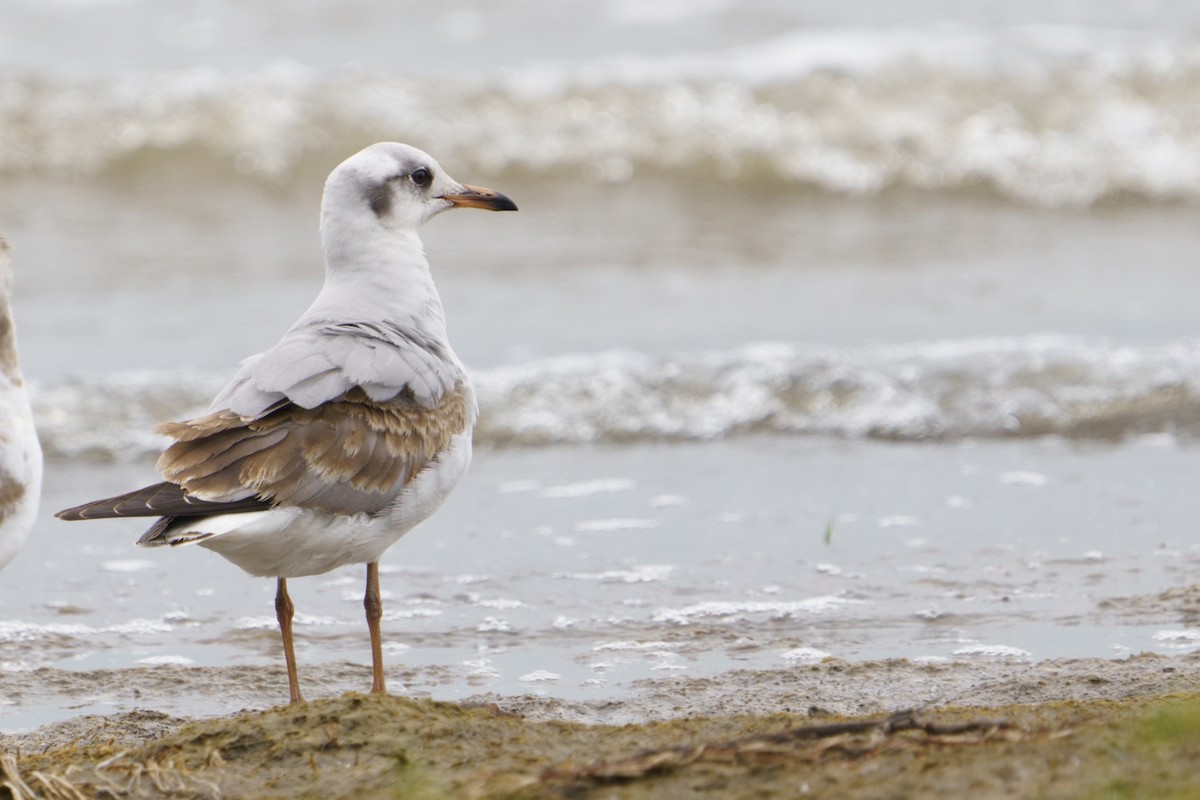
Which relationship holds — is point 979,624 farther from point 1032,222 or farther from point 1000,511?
point 1032,222

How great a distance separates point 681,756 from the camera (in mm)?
2953

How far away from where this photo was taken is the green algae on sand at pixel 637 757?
2.87m

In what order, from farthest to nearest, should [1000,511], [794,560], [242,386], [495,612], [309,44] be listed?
1. [309,44]
2. [1000,511]
3. [794,560]
4. [495,612]
5. [242,386]

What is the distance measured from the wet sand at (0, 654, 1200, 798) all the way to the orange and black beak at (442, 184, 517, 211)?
4.63 feet

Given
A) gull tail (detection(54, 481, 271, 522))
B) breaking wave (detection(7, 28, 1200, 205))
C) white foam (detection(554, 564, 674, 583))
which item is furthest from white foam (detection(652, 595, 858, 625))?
breaking wave (detection(7, 28, 1200, 205))

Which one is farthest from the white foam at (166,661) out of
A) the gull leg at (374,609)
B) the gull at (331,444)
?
the gull leg at (374,609)

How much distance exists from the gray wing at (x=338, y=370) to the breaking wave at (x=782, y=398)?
2649mm

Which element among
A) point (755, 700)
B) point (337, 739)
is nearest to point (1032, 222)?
point (755, 700)

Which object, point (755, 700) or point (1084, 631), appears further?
point (1084, 631)

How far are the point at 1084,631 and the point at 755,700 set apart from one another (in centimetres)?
106

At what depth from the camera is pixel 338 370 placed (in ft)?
13.5

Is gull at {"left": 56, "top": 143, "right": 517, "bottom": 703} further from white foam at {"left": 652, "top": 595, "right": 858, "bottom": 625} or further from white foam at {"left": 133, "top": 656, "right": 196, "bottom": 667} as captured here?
white foam at {"left": 652, "top": 595, "right": 858, "bottom": 625}

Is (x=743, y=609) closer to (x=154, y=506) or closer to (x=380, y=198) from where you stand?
(x=380, y=198)

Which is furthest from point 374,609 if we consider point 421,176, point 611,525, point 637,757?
point 611,525
